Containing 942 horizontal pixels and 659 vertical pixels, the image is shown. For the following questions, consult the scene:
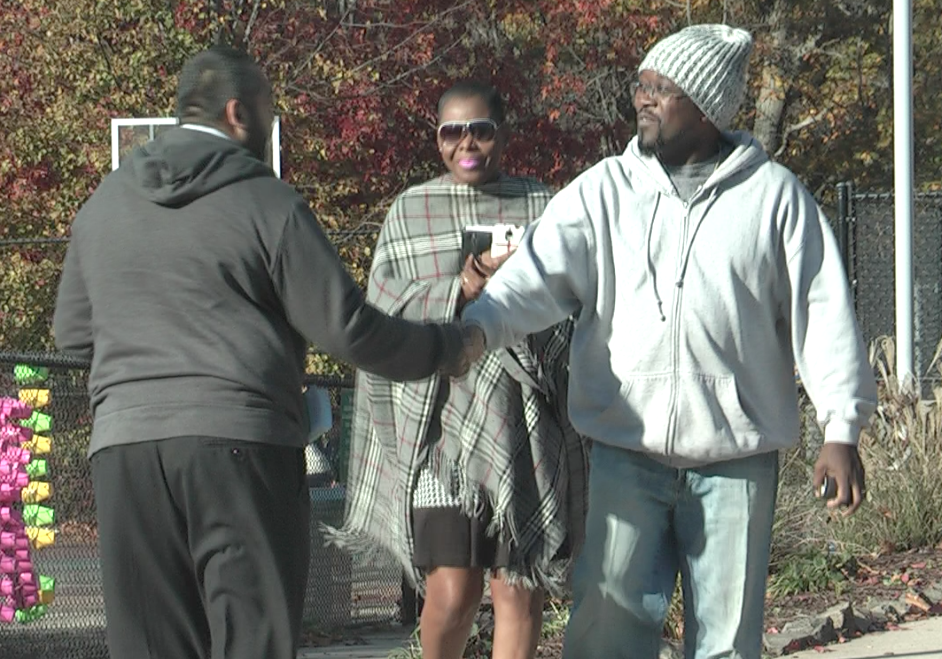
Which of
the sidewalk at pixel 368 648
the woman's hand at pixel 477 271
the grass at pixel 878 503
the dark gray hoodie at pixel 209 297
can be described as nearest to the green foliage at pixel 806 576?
the grass at pixel 878 503

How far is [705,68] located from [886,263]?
355 inches

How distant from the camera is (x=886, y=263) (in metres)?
12.8

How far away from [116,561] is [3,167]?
31.5ft

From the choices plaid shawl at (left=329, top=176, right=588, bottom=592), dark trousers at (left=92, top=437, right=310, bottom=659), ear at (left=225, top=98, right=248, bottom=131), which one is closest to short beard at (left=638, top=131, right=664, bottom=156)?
plaid shawl at (left=329, top=176, right=588, bottom=592)

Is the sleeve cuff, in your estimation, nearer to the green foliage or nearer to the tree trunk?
the green foliage

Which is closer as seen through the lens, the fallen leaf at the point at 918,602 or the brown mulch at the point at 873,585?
the brown mulch at the point at 873,585

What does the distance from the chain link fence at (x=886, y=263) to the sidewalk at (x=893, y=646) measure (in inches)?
141

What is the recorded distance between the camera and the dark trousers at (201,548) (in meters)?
3.78

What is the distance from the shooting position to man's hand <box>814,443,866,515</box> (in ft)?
13.0

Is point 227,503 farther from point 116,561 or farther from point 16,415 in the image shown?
point 16,415

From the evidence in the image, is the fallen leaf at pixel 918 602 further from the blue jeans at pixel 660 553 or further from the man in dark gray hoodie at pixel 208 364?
the man in dark gray hoodie at pixel 208 364

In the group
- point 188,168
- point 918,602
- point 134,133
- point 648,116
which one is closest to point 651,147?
point 648,116

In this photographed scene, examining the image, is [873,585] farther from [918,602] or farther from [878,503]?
[878,503]

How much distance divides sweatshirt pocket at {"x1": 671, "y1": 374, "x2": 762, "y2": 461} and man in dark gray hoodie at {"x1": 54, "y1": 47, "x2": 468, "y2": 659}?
68cm
